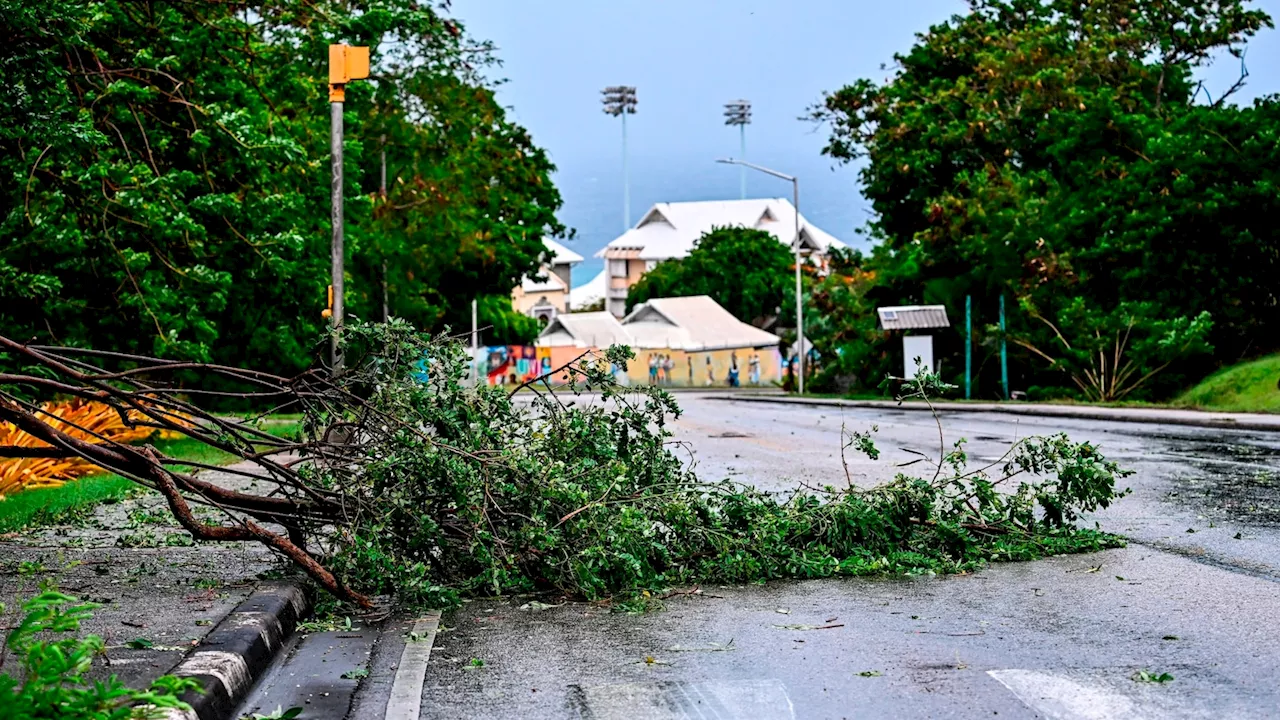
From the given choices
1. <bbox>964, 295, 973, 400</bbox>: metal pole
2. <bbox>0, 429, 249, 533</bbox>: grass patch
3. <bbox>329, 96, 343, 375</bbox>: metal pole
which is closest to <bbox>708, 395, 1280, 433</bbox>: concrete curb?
<bbox>964, 295, 973, 400</bbox>: metal pole

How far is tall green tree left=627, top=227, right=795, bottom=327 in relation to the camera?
103 meters

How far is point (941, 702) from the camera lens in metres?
5.72

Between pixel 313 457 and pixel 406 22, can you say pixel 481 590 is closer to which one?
pixel 313 457

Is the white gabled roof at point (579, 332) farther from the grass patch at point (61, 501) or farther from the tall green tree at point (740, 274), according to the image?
the grass patch at point (61, 501)

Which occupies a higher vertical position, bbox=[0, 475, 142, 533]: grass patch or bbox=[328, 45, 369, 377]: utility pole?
bbox=[328, 45, 369, 377]: utility pole

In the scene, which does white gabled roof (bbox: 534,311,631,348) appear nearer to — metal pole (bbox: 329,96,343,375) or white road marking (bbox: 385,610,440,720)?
metal pole (bbox: 329,96,343,375)

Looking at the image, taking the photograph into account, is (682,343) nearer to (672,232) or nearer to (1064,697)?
(672,232)

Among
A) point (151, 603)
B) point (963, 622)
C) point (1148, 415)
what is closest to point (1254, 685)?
point (963, 622)

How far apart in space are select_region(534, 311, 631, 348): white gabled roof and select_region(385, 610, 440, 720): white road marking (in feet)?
254

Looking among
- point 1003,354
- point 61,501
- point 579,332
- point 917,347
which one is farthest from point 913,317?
point 579,332

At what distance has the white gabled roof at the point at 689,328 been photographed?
285ft

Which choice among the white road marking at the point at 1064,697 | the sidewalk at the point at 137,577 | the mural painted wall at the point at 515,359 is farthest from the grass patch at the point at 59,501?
the mural painted wall at the point at 515,359

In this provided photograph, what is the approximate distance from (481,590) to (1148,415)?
22.6 m

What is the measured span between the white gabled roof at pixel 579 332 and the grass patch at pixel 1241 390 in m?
52.6
